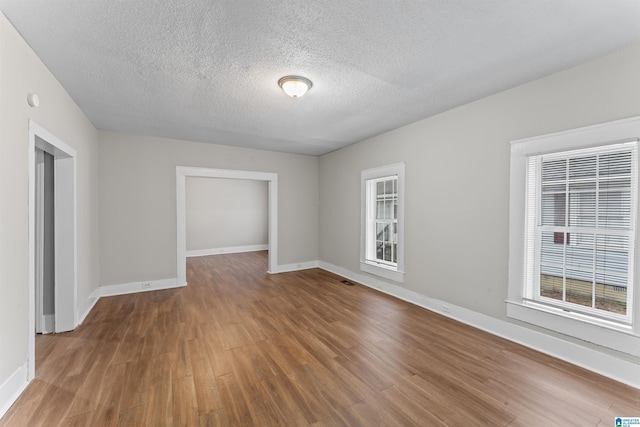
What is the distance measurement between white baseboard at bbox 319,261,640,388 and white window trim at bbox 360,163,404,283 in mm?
323

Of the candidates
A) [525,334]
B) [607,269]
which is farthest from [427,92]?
[525,334]

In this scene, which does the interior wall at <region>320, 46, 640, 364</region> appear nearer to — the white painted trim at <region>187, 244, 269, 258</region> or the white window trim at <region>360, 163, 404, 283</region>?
the white window trim at <region>360, 163, 404, 283</region>

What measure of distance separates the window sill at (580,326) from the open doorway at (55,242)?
491cm

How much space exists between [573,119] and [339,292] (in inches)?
141

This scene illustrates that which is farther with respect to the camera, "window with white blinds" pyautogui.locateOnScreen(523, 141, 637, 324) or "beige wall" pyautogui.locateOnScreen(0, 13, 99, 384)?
"window with white blinds" pyautogui.locateOnScreen(523, 141, 637, 324)

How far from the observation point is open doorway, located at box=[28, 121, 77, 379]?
9.43 feet

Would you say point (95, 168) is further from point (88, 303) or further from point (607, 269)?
point (607, 269)

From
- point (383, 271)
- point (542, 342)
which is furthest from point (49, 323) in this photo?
point (542, 342)

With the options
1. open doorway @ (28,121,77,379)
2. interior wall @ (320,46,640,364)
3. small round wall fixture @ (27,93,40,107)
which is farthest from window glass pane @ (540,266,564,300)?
open doorway @ (28,121,77,379)

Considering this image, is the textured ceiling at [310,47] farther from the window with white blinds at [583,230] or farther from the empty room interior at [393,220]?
the window with white blinds at [583,230]

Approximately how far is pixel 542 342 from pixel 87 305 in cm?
539

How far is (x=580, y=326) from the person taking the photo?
7.56ft

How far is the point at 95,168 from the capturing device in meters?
4.00

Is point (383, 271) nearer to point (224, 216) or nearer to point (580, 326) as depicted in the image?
point (580, 326)
